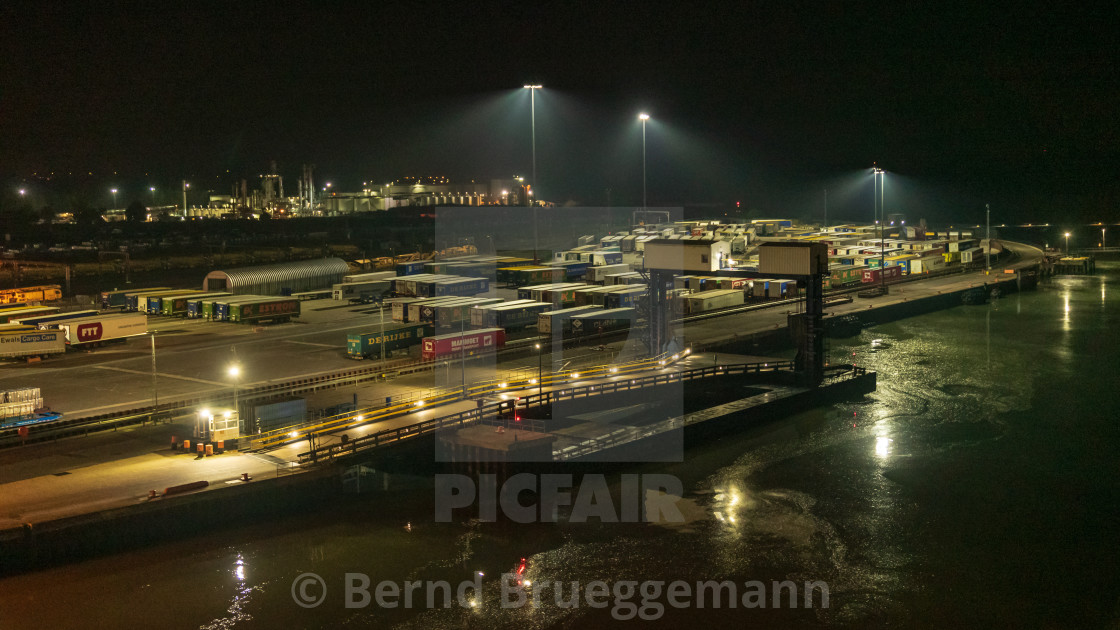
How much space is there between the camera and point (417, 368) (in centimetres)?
3138

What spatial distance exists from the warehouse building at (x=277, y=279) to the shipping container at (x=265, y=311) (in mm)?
8680

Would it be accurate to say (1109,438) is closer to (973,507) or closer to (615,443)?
(973,507)

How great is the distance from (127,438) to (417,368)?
10.9 m

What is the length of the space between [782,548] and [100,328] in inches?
1347

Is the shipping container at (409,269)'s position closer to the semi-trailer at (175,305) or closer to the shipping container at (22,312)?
the semi-trailer at (175,305)

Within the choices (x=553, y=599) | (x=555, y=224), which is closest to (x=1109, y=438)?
(x=553, y=599)

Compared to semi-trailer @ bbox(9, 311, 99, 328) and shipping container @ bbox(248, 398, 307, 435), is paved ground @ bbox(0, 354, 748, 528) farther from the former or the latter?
semi-trailer @ bbox(9, 311, 99, 328)

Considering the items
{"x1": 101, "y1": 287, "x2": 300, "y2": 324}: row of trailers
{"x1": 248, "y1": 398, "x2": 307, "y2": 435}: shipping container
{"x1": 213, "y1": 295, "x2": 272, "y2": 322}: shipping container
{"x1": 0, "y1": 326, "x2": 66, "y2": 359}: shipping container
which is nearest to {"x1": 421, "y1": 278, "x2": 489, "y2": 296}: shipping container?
{"x1": 101, "y1": 287, "x2": 300, "y2": 324}: row of trailers

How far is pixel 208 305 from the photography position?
151ft

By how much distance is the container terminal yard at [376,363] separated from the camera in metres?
20.5

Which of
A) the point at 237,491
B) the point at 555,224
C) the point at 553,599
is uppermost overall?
the point at 555,224

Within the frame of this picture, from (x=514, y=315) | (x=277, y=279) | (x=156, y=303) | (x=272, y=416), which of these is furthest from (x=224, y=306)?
(x=272, y=416)

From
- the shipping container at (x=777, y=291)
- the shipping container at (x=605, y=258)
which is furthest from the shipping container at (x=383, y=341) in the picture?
the shipping container at (x=777, y=291)

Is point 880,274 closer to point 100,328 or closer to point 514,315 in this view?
point 514,315
